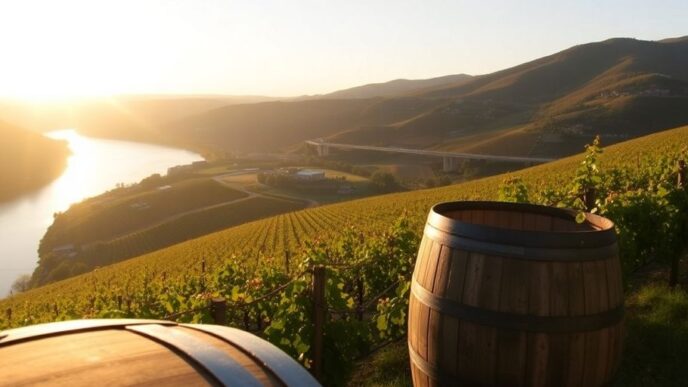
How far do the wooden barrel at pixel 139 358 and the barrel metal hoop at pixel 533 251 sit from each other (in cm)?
139

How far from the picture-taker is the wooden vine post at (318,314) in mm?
4293

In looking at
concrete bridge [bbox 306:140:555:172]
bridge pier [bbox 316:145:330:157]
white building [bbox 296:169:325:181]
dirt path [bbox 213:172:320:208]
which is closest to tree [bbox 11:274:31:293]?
dirt path [bbox 213:172:320:208]

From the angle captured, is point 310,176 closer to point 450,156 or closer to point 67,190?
point 450,156

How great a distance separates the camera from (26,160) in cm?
14588

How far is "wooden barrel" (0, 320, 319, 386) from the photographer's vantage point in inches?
55.0

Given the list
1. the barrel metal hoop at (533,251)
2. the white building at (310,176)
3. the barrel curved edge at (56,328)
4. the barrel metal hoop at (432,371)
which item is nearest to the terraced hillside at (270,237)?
the barrel metal hoop at (432,371)

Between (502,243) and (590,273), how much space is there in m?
0.47

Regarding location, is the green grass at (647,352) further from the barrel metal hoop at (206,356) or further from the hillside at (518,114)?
the hillside at (518,114)

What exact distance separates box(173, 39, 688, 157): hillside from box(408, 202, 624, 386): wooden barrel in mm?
89894

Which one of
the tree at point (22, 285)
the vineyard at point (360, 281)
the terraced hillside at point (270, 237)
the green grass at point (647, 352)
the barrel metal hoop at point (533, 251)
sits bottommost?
the tree at point (22, 285)

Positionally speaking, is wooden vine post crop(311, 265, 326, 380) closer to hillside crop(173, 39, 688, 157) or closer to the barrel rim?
the barrel rim

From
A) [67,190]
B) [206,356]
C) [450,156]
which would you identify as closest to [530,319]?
[206,356]

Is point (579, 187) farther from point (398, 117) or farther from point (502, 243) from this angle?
point (398, 117)

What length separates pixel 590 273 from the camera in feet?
8.93
